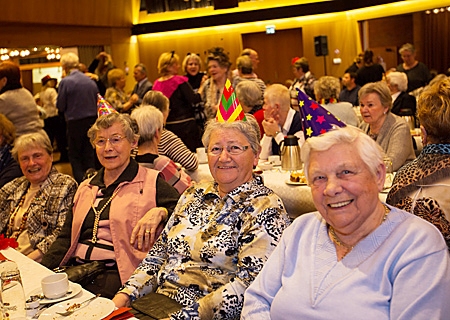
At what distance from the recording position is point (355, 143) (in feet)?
6.35

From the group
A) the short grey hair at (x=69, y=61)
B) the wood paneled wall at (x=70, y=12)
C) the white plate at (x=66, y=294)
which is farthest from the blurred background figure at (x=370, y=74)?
the white plate at (x=66, y=294)

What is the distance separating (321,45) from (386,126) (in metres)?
8.90

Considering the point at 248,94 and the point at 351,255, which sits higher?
the point at 248,94

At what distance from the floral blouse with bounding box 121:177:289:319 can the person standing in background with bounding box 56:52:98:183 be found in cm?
539

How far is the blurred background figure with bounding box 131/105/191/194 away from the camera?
3838mm

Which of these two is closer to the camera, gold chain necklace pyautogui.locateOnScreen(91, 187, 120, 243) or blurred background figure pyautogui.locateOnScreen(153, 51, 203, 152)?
gold chain necklace pyautogui.locateOnScreen(91, 187, 120, 243)

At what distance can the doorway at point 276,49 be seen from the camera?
46.6ft

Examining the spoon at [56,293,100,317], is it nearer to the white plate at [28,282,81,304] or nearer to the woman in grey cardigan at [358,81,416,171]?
the white plate at [28,282,81,304]

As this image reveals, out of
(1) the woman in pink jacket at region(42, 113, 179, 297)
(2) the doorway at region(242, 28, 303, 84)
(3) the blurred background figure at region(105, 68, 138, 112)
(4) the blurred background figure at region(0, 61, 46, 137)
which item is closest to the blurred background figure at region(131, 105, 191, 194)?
(1) the woman in pink jacket at region(42, 113, 179, 297)

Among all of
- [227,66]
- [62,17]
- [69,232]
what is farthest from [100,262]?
[62,17]

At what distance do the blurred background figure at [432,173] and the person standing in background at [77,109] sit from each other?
238 inches

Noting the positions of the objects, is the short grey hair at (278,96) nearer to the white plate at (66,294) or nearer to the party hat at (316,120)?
the party hat at (316,120)

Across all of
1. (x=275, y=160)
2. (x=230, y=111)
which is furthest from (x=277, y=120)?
(x=230, y=111)

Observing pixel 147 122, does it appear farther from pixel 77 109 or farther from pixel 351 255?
pixel 77 109
